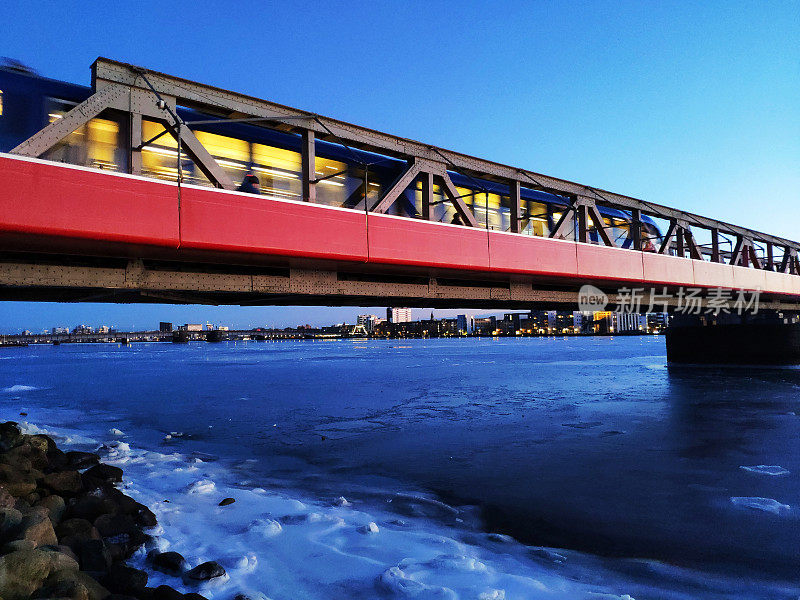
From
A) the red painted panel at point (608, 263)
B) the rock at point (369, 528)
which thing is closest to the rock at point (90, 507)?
the rock at point (369, 528)

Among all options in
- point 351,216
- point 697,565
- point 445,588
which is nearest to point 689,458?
point 697,565

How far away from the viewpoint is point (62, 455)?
6836mm

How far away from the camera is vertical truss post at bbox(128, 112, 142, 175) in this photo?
19.4 feet

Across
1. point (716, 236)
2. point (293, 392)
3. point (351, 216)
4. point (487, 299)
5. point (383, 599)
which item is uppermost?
point (716, 236)

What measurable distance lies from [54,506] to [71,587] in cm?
222

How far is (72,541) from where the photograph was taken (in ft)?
10.8

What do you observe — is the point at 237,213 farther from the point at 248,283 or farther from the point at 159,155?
the point at 159,155

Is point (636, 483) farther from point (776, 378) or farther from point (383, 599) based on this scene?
point (776, 378)

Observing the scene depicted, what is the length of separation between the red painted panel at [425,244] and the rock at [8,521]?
487 cm

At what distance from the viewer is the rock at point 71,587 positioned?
239 cm

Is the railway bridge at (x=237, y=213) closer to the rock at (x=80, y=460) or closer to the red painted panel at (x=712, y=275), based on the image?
the red painted panel at (x=712, y=275)

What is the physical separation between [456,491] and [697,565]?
9.43 ft

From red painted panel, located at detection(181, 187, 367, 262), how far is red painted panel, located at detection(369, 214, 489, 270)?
0.87 feet

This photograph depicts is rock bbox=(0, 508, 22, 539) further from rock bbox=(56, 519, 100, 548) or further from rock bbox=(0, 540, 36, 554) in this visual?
rock bbox=(56, 519, 100, 548)
